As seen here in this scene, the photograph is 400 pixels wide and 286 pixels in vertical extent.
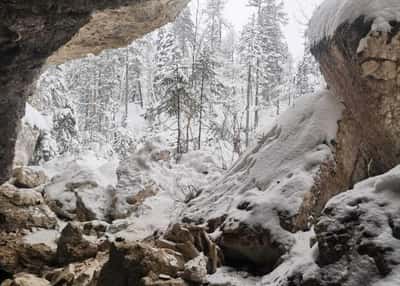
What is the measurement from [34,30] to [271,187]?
4.36m

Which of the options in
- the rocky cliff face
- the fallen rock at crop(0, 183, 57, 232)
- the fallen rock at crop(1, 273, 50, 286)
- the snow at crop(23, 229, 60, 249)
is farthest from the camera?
the fallen rock at crop(0, 183, 57, 232)

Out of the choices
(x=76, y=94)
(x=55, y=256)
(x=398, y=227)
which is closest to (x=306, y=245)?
(x=398, y=227)

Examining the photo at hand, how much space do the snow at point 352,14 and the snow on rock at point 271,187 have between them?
1.18 meters

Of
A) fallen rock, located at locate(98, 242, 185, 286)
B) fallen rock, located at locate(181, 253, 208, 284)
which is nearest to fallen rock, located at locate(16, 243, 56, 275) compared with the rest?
fallen rock, located at locate(98, 242, 185, 286)

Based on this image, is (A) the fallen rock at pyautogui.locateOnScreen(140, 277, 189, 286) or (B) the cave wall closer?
(A) the fallen rock at pyautogui.locateOnScreen(140, 277, 189, 286)

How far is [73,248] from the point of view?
7.62 metres

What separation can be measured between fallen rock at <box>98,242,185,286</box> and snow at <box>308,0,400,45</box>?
451cm

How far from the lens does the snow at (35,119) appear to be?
50.8 ft

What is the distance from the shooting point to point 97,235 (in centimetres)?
890

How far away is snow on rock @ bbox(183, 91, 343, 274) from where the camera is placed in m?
5.48

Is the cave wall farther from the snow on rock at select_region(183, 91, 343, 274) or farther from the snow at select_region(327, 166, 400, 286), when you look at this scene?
the snow at select_region(327, 166, 400, 286)

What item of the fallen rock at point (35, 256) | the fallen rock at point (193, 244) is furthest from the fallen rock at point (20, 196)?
the fallen rock at point (193, 244)

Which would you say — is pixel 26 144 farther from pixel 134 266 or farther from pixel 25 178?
pixel 134 266

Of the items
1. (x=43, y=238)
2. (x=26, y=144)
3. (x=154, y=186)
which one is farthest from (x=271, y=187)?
(x=26, y=144)
